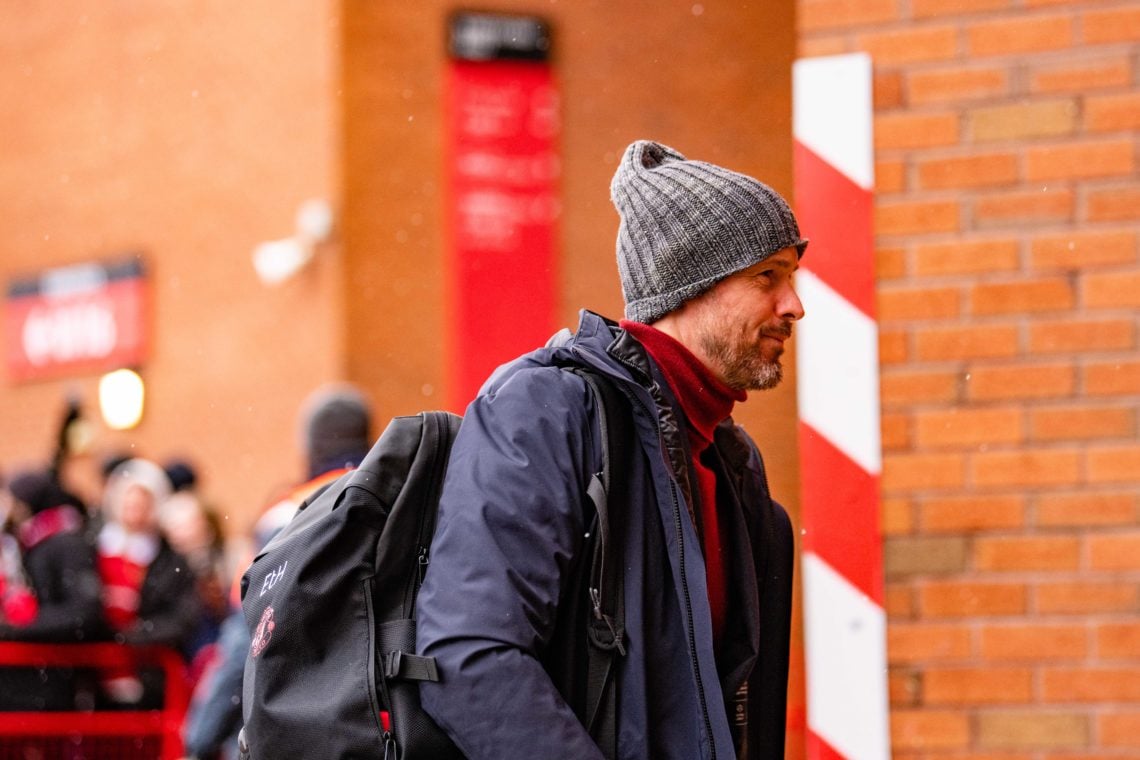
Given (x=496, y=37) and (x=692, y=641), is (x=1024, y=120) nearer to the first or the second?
(x=692, y=641)

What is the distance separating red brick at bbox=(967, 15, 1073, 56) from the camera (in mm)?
3584

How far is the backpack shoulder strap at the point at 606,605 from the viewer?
2.55m

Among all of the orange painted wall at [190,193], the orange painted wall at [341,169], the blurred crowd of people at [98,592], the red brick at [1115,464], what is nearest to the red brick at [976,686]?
the red brick at [1115,464]

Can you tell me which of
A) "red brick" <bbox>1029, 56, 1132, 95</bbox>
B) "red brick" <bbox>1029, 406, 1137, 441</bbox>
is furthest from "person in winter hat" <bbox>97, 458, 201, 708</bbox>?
"red brick" <bbox>1029, 56, 1132, 95</bbox>

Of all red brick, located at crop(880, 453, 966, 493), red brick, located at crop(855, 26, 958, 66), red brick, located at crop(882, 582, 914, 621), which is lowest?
red brick, located at crop(882, 582, 914, 621)

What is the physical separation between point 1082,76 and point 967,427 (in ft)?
2.67

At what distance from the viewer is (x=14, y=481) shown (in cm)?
800

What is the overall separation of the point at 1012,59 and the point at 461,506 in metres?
1.82

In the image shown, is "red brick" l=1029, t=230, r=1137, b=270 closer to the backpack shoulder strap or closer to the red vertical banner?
the backpack shoulder strap

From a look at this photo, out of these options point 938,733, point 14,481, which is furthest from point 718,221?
point 14,481

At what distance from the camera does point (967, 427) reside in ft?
11.7

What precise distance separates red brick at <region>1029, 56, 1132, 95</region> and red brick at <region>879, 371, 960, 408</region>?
673mm

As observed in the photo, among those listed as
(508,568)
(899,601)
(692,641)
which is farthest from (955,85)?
(508,568)

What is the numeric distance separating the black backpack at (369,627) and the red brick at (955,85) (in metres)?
1.41
